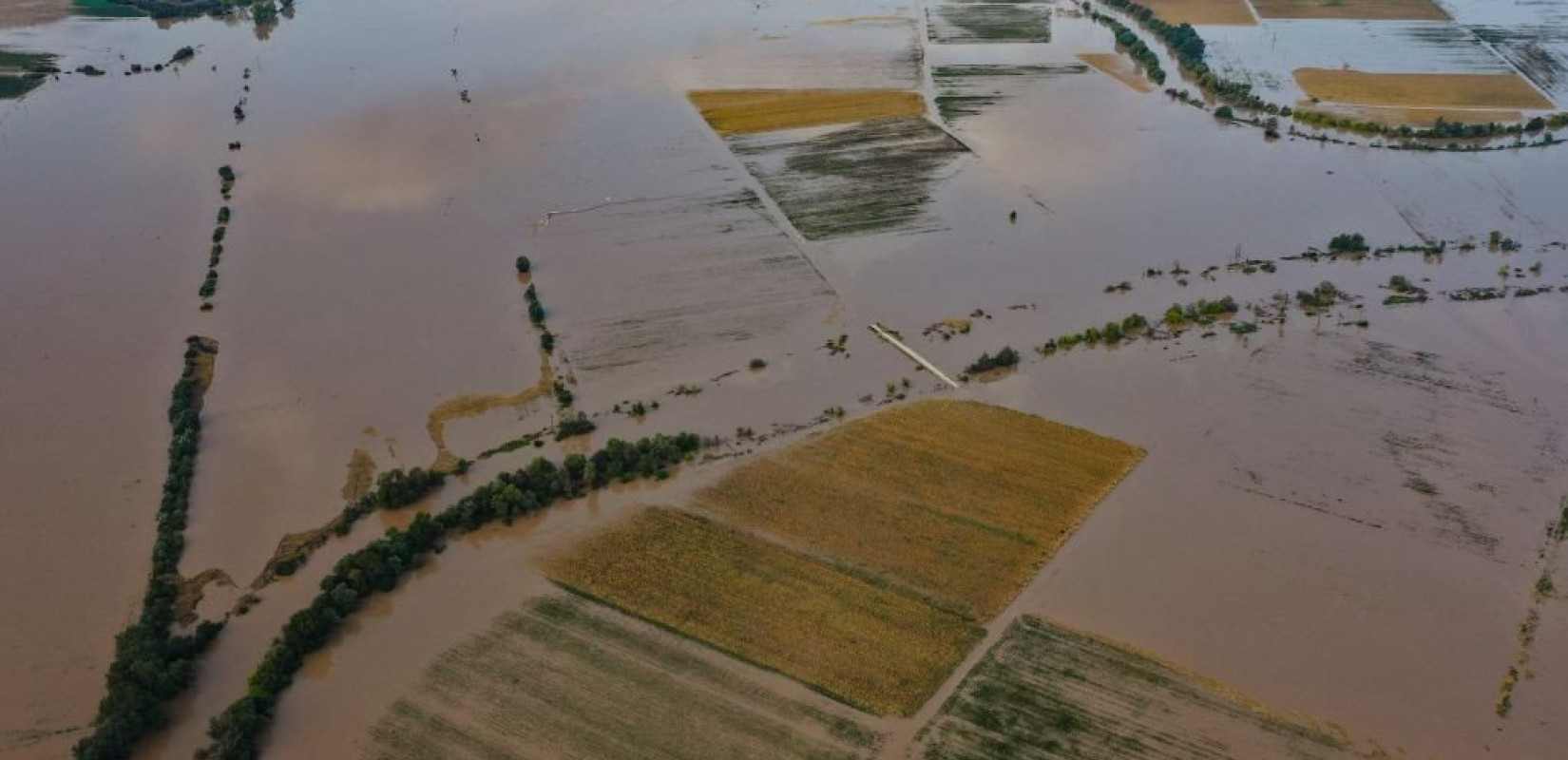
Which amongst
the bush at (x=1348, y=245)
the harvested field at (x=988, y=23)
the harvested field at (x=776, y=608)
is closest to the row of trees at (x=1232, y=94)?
the harvested field at (x=988, y=23)

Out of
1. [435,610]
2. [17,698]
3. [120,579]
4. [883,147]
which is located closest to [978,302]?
[883,147]

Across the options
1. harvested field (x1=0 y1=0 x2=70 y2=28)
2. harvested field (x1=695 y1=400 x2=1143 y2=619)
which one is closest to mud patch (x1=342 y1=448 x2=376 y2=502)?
harvested field (x1=695 y1=400 x2=1143 y2=619)

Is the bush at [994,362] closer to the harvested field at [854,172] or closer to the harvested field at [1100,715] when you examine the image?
the harvested field at [854,172]

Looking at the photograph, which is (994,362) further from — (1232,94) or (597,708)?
(1232,94)

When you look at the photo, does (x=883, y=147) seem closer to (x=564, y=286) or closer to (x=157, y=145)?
(x=564, y=286)

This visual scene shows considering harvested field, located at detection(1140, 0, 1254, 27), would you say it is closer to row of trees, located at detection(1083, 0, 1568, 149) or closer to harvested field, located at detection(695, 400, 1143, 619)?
row of trees, located at detection(1083, 0, 1568, 149)

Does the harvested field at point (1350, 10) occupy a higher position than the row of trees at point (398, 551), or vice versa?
the harvested field at point (1350, 10)
